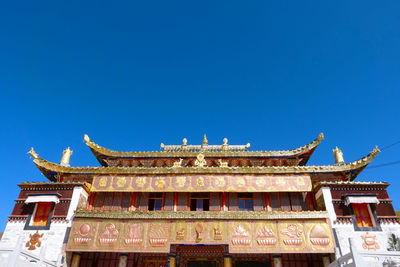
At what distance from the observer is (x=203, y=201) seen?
14859 millimetres

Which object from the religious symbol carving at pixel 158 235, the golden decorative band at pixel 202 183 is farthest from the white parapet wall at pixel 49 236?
the religious symbol carving at pixel 158 235

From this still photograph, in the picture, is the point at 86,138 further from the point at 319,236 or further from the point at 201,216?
the point at 319,236

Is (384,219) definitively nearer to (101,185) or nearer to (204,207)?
(204,207)

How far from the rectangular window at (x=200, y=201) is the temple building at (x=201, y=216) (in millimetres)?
57

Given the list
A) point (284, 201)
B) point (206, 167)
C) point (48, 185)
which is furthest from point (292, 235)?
point (48, 185)

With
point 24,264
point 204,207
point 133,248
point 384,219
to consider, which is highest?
point 204,207

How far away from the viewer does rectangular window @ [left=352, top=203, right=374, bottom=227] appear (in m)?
12.9

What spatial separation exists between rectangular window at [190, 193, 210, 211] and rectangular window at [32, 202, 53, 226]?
7709mm

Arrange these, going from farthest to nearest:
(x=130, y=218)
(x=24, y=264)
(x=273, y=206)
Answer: (x=273, y=206) < (x=130, y=218) < (x=24, y=264)

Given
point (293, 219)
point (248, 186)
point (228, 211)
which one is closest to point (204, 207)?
point (228, 211)

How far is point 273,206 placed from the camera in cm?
1459

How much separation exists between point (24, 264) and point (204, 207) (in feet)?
28.2

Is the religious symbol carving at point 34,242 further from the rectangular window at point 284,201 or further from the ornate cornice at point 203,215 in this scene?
Result: the rectangular window at point 284,201

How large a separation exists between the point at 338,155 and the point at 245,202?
6.85m
